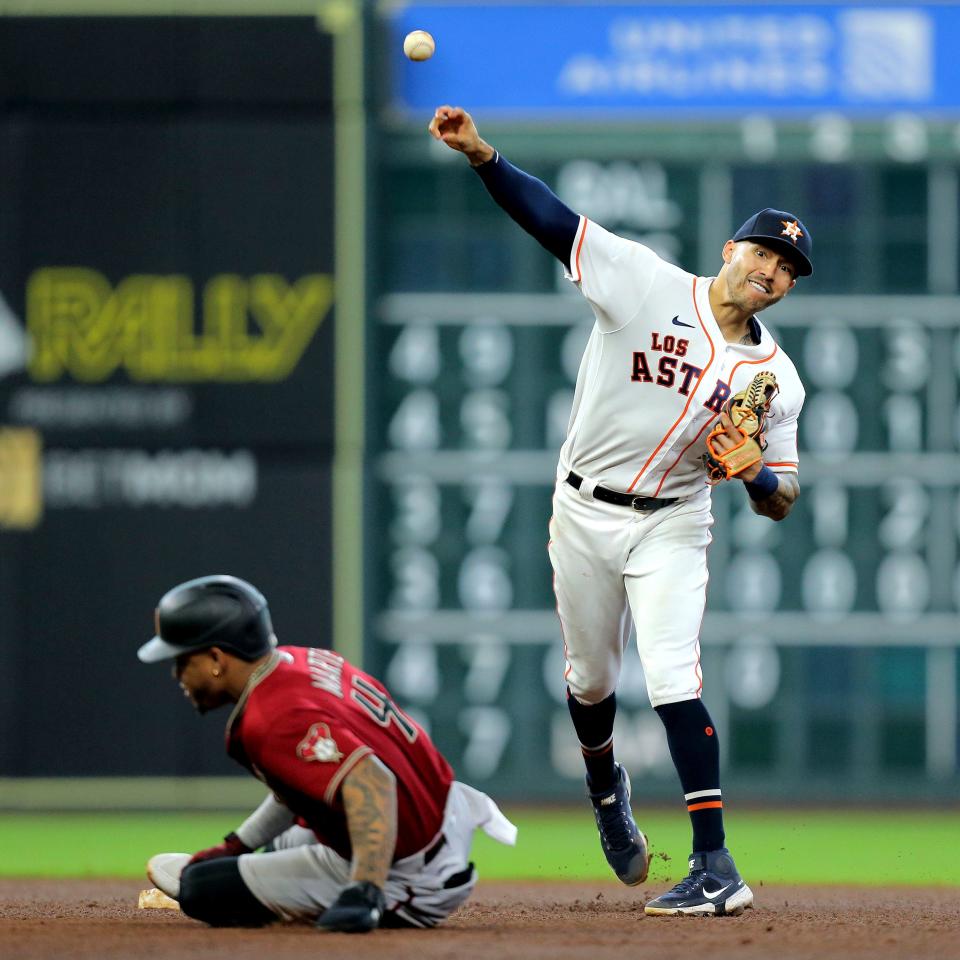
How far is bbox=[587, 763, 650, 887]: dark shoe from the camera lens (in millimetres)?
5523

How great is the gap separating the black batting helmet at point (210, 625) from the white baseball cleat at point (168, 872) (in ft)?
2.24

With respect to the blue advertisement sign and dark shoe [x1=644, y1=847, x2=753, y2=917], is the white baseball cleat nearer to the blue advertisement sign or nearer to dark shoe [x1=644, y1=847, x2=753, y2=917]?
dark shoe [x1=644, y1=847, x2=753, y2=917]

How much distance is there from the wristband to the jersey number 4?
1.21m

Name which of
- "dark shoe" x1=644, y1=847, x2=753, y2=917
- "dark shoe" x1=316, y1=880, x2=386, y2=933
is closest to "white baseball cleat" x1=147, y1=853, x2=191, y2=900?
"dark shoe" x1=316, y1=880, x2=386, y2=933

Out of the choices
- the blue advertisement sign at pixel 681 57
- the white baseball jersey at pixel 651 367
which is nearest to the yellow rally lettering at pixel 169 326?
the blue advertisement sign at pixel 681 57

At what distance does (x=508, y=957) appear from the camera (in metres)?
4.13

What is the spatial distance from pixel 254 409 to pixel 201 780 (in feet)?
6.41

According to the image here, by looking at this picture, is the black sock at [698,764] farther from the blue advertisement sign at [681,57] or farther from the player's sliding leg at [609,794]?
the blue advertisement sign at [681,57]

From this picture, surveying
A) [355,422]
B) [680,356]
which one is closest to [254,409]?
[355,422]

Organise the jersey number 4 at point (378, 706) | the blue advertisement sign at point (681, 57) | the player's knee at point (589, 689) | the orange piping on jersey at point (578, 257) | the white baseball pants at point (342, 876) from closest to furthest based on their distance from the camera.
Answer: the jersey number 4 at point (378, 706) → the white baseball pants at point (342, 876) → the orange piping on jersey at point (578, 257) → the player's knee at point (589, 689) → the blue advertisement sign at point (681, 57)

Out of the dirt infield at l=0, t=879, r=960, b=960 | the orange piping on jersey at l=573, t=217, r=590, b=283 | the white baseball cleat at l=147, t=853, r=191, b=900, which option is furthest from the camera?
the orange piping on jersey at l=573, t=217, r=590, b=283

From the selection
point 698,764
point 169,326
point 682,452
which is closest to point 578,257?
point 682,452

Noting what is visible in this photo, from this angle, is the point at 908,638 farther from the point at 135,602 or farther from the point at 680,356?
the point at 680,356

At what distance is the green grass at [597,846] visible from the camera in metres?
7.62
